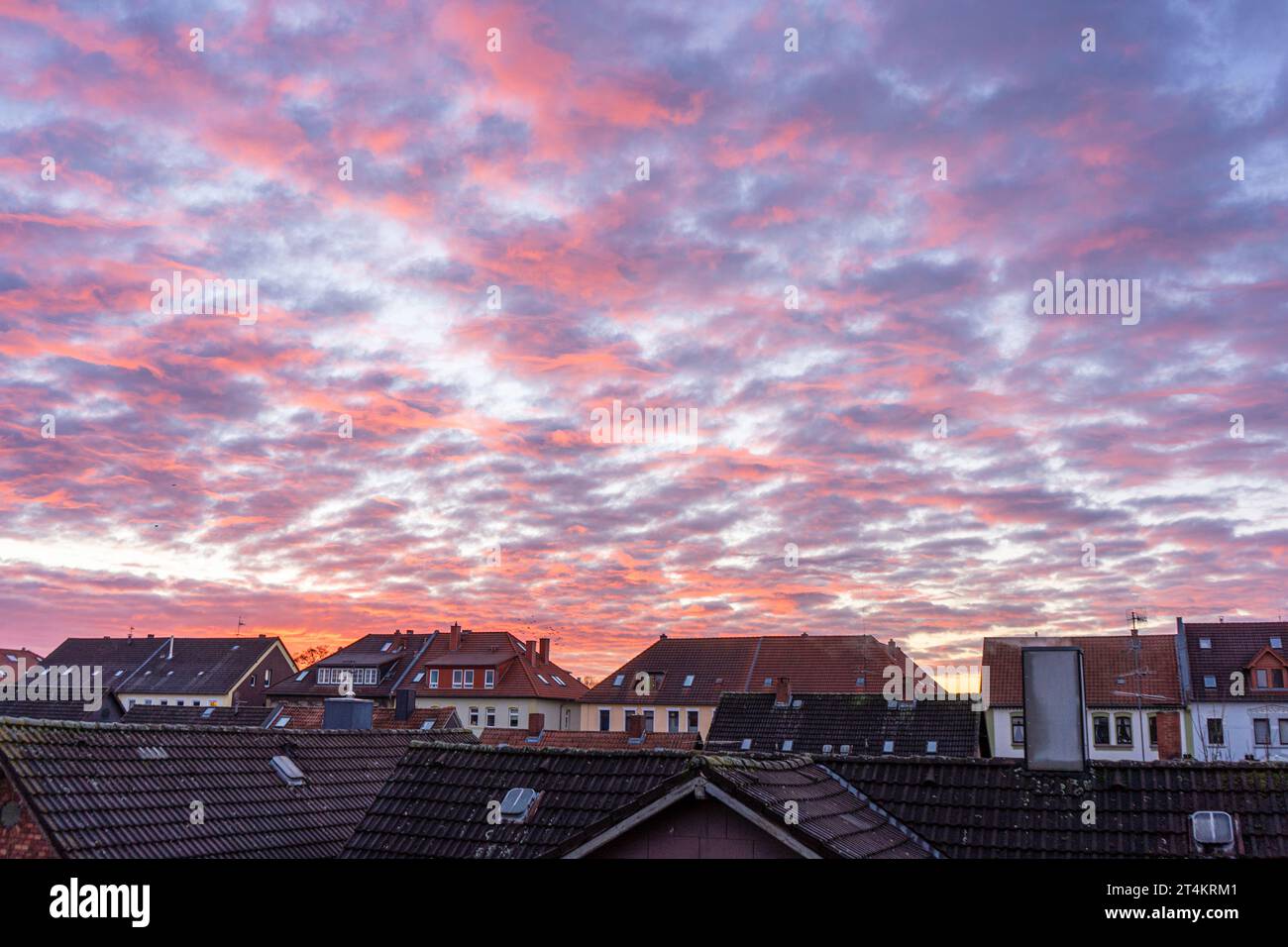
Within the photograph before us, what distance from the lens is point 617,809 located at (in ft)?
37.8

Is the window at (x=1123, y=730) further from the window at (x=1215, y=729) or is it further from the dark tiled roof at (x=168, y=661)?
the dark tiled roof at (x=168, y=661)

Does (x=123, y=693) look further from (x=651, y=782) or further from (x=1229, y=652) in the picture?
(x=651, y=782)

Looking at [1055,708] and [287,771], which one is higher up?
[1055,708]

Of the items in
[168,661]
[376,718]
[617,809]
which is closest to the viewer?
[617,809]

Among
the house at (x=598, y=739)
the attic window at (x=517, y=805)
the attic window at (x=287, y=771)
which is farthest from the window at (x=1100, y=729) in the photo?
the attic window at (x=517, y=805)

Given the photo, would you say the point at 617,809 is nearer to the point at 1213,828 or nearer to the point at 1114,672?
the point at 1213,828

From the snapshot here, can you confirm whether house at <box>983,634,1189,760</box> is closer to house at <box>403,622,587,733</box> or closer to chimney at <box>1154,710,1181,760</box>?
chimney at <box>1154,710,1181,760</box>

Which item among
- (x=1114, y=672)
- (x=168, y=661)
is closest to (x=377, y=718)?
(x=1114, y=672)

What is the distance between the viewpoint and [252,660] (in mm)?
89875

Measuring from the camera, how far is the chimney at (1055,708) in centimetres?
1394

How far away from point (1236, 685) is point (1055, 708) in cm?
5249

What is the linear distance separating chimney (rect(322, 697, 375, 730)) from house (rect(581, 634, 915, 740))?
48147 millimetres

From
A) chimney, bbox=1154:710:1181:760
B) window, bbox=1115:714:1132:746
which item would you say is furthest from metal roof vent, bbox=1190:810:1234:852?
chimney, bbox=1154:710:1181:760
